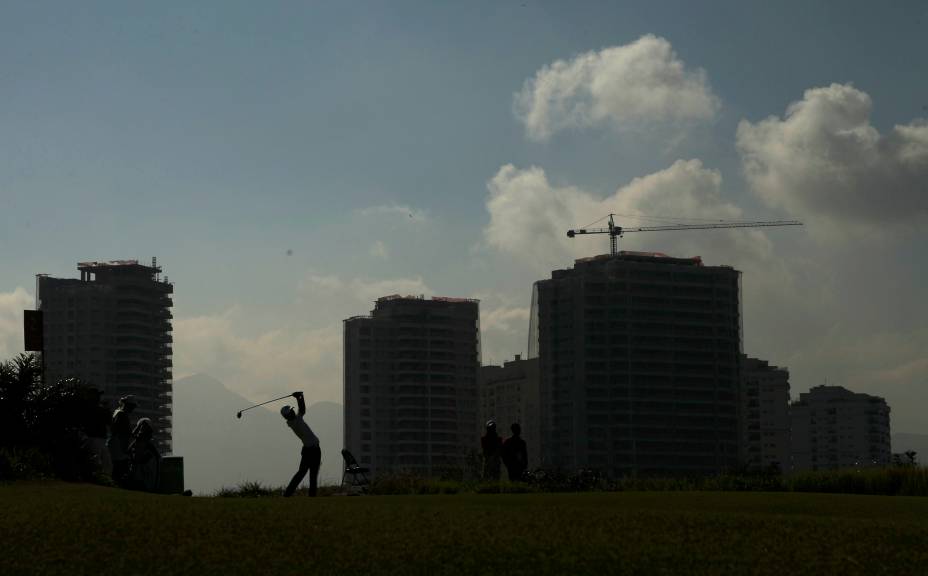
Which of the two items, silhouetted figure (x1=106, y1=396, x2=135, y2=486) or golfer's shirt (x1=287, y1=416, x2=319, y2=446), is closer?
golfer's shirt (x1=287, y1=416, x2=319, y2=446)

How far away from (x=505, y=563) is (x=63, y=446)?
19.2 metres

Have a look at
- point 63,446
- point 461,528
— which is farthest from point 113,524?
point 63,446

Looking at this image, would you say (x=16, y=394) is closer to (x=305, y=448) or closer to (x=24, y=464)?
(x=24, y=464)

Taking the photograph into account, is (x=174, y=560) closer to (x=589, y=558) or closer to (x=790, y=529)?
(x=589, y=558)

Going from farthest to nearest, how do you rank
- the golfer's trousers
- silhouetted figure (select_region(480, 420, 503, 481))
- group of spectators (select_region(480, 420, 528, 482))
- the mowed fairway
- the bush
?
group of spectators (select_region(480, 420, 528, 482)) → silhouetted figure (select_region(480, 420, 503, 481)) → the bush → the golfer's trousers → the mowed fairway

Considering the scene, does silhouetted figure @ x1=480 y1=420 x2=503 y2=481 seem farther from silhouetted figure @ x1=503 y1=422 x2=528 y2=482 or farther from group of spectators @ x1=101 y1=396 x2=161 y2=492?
group of spectators @ x1=101 y1=396 x2=161 y2=492

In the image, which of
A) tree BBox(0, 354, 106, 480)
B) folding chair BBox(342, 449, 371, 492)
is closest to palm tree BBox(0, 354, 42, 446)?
tree BBox(0, 354, 106, 480)

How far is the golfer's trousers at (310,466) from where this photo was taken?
27.0 meters

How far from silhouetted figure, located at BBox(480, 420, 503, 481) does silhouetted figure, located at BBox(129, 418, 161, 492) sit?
8279 mm

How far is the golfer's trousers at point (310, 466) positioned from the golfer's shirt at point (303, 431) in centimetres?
11

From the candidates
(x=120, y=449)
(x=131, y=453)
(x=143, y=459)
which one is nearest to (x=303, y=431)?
(x=143, y=459)

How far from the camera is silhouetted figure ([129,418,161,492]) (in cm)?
2994

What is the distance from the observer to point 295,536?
1714cm

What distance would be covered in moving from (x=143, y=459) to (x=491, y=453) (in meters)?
8.70
